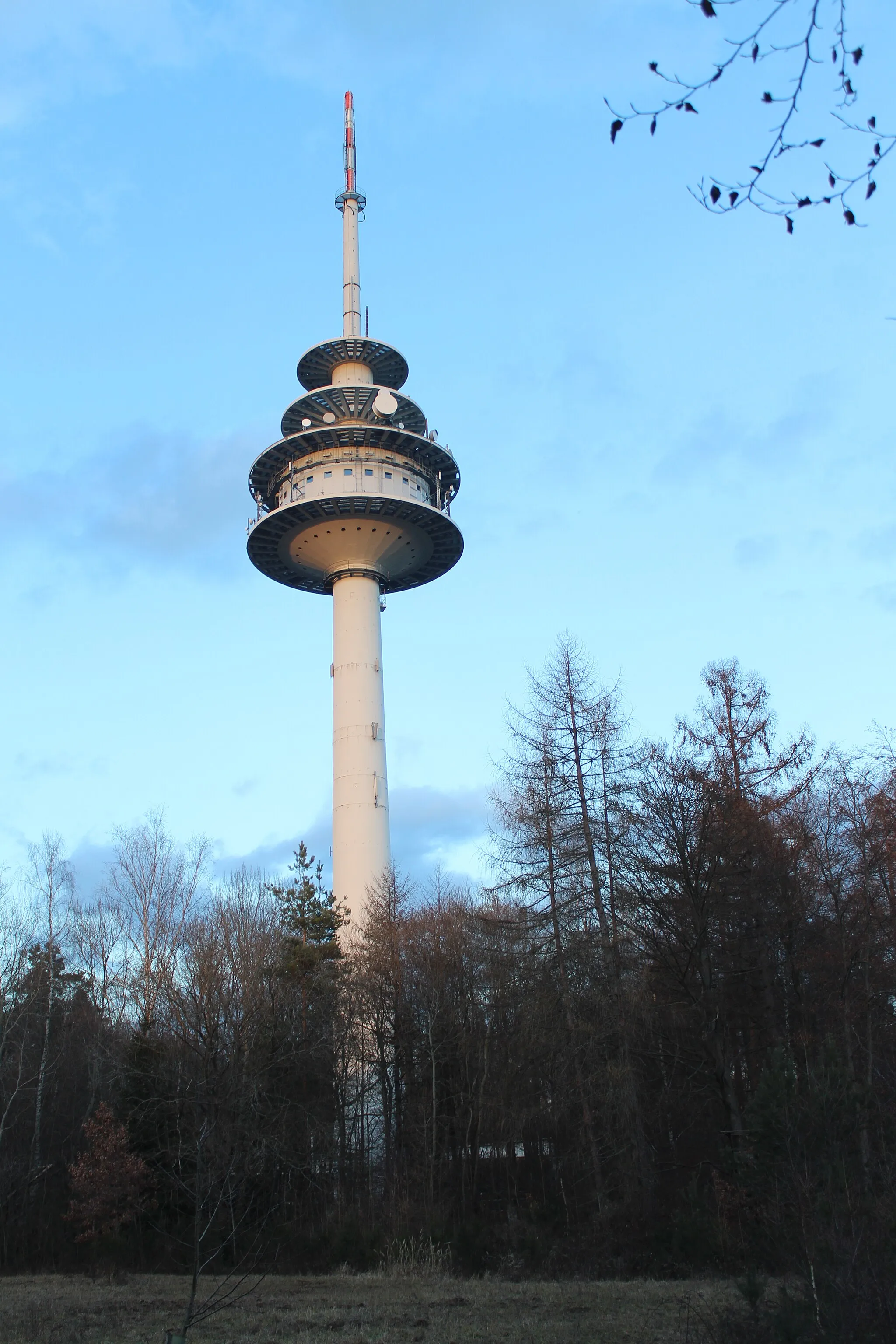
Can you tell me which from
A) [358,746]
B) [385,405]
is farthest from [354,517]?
[358,746]

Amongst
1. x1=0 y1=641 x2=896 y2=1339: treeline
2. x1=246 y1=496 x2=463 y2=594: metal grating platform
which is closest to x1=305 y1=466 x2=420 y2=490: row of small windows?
x1=246 y1=496 x2=463 y2=594: metal grating platform

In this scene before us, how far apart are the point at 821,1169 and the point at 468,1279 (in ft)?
37.0

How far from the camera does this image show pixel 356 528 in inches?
1636

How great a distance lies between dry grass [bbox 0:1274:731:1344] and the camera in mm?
12977

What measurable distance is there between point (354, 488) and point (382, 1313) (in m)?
30.0

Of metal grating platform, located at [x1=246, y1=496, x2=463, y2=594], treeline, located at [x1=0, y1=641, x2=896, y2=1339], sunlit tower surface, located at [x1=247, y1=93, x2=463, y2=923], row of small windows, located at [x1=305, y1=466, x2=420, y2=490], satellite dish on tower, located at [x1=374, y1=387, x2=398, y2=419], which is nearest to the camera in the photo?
treeline, located at [x1=0, y1=641, x2=896, y2=1339]

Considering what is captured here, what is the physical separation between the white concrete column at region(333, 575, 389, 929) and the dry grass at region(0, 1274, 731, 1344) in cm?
1757

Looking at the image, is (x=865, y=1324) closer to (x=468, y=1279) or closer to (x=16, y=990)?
(x=468, y=1279)

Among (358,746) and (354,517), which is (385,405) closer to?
(354,517)

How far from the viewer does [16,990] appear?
3397cm

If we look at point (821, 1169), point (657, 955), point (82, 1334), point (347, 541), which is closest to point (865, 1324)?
point (821, 1169)

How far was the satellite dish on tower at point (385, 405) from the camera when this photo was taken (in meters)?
42.0

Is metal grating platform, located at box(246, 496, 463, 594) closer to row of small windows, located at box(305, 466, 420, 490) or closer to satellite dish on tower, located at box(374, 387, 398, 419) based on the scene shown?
row of small windows, located at box(305, 466, 420, 490)

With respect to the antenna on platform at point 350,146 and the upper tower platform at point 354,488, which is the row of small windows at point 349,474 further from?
the antenna on platform at point 350,146
